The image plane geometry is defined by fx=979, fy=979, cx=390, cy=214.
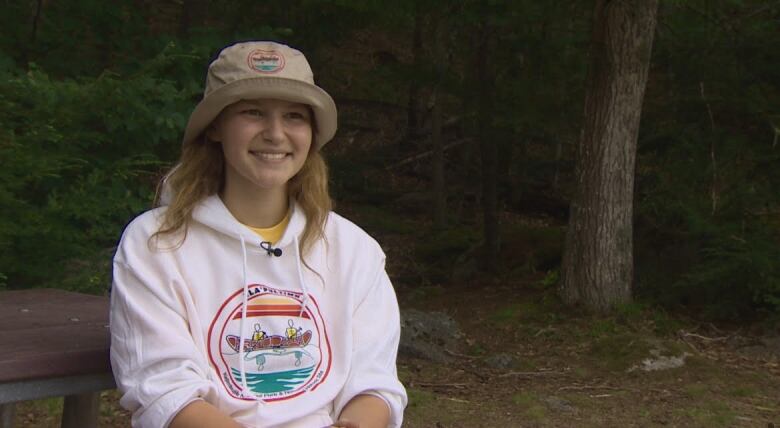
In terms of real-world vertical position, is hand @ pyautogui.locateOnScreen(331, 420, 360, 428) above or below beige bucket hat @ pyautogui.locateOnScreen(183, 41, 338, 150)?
below

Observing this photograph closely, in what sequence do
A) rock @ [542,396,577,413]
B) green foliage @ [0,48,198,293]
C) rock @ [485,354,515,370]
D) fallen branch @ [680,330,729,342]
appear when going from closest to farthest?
1. green foliage @ [0,48,198,293]
2. rock @ [542,396,577,413]
3. rock @ [485,354,515,370]
4. fallen branch @ [680,330,729,342]

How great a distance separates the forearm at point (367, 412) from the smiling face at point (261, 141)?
0.63 metres

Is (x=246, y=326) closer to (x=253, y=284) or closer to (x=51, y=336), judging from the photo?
(x=253, y=284)

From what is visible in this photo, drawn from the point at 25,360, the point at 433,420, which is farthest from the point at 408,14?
the point at 25,360

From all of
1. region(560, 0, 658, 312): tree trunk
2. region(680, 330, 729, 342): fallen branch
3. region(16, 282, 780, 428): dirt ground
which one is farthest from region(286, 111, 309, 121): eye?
region(680, 330, 729, 342): fallen branch

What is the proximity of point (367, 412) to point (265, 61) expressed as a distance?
38.1 inches

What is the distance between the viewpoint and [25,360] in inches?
94.8

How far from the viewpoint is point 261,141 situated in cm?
262

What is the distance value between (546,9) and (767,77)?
1.96m

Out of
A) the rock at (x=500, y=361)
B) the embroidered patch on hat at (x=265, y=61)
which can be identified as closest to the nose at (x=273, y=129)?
the embroidered patch on hat at (x=265, y=61)

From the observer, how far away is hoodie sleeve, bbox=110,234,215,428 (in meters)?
2.33

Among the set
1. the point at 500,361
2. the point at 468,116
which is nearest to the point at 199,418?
the point at 500,361

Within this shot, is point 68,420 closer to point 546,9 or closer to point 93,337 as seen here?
point 93,337

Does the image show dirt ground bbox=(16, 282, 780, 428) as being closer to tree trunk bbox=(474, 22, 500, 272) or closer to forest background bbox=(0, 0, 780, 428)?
forest background bbox=(0, 0, 780, 428)
